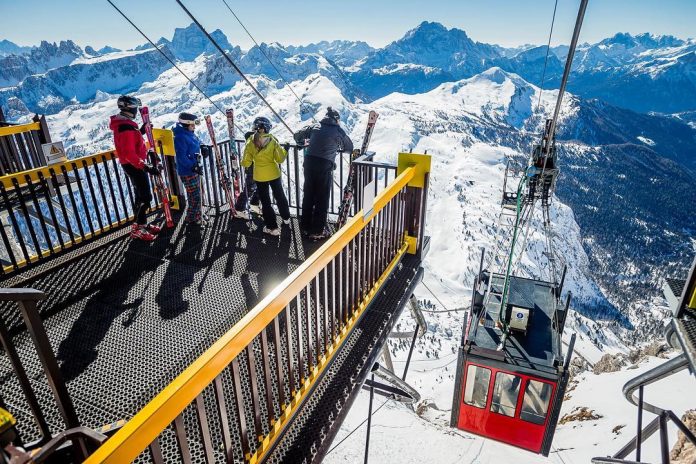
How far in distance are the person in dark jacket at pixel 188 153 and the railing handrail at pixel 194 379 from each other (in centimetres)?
535

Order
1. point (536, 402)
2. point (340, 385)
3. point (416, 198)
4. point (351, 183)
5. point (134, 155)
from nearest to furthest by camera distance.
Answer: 1. point (340, 385)
2. point (416, 198)
3. point (134, 155)
4. point (351, 183)
5. point (536, 402)

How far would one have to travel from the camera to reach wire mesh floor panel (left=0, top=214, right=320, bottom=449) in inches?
169

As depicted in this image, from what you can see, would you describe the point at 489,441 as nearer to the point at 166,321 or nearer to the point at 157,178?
the point at 166,321

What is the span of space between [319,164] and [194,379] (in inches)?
211

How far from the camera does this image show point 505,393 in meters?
8.94

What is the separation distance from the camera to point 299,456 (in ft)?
11.8

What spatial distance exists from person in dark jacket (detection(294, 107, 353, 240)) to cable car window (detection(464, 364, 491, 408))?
4.52 metres

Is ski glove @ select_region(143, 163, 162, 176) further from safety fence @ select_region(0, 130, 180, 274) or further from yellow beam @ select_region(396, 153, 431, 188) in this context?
yellow beam @ select_region(396, 153, 431, 188)

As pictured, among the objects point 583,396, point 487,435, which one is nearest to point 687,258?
point 583,396

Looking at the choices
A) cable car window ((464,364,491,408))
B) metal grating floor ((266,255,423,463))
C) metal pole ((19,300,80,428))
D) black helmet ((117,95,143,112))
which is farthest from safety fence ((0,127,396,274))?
metal pole ((19,300,80,428))

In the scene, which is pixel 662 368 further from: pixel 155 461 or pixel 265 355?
pixel 155 461

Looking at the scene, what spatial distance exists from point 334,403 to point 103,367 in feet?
8.77

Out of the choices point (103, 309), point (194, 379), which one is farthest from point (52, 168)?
point (194, 379)

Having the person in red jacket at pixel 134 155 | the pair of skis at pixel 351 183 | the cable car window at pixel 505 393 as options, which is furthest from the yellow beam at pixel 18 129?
the cable car window at pixel 505 393
